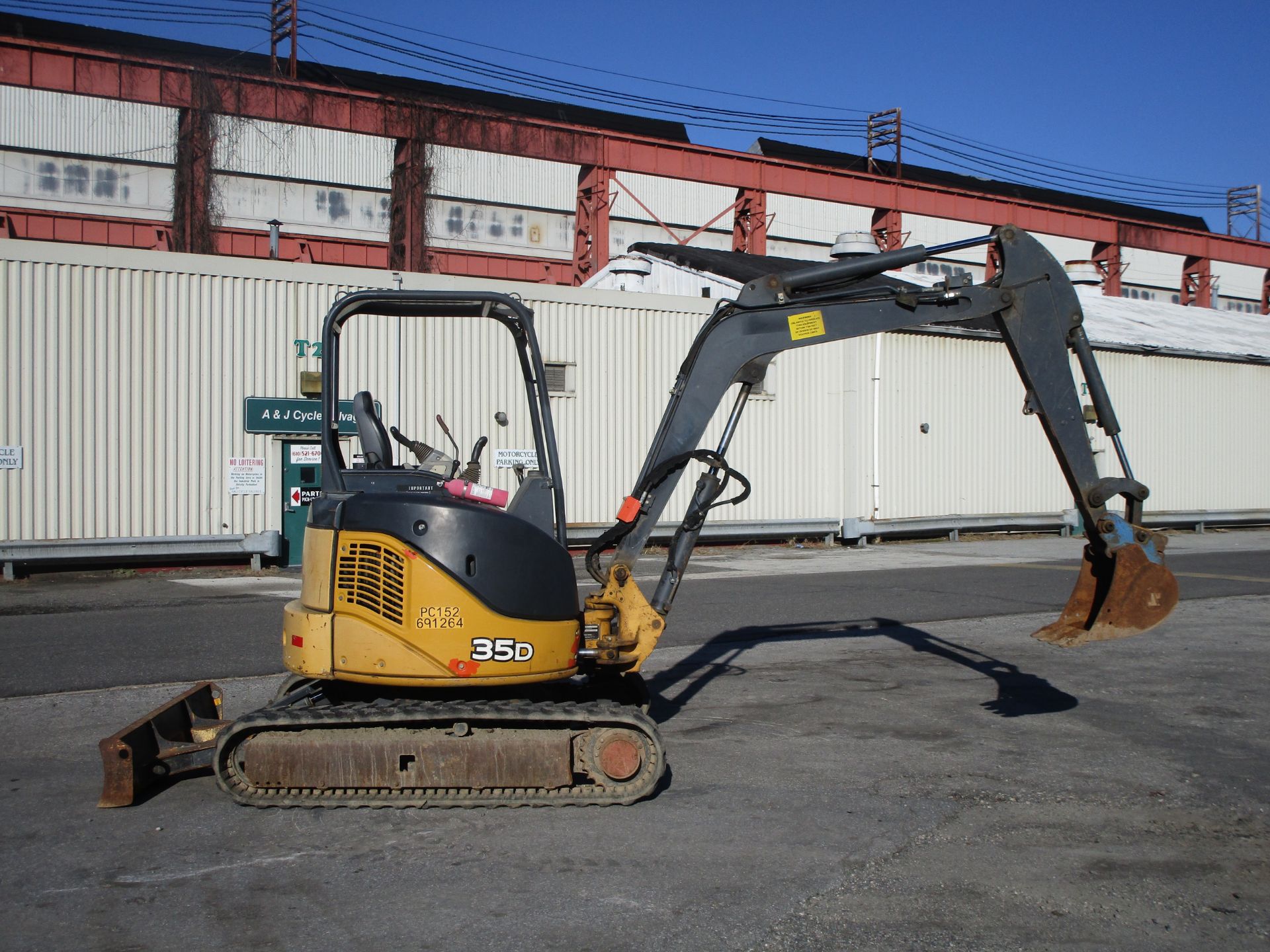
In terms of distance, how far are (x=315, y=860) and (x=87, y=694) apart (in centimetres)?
423

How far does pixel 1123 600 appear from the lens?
20.0ft

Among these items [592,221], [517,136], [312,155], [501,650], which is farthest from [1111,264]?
[501,650]

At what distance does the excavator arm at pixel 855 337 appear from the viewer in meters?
6.22

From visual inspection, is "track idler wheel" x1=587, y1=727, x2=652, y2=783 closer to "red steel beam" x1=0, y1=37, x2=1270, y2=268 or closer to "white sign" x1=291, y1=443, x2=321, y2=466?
"white sign" x1=291, y1=443, x2=321, y2=466

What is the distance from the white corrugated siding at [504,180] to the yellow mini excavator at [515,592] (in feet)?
113

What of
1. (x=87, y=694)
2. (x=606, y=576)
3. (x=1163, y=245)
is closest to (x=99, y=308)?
(x=87, y=694)

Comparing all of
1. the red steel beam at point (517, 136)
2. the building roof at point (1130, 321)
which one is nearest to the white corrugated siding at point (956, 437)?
the building roof at point (1130, 321)

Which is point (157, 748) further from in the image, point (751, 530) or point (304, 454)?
point (751, 530)

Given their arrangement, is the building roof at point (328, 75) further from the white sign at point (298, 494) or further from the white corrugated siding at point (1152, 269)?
the white corrugated siding at point (1152, 269)

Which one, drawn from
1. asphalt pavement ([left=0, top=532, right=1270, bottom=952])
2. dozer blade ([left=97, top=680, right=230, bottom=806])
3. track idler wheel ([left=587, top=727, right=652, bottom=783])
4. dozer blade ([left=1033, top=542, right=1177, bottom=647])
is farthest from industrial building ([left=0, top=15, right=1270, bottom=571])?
dozer blade ([left=97, top=680, right=230, bottom=806])

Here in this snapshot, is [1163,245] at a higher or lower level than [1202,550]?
higher

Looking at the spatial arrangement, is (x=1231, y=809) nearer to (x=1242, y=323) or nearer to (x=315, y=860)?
(x=315, y=860)

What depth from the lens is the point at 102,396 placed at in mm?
16375

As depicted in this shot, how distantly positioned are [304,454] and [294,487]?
0.55 m
